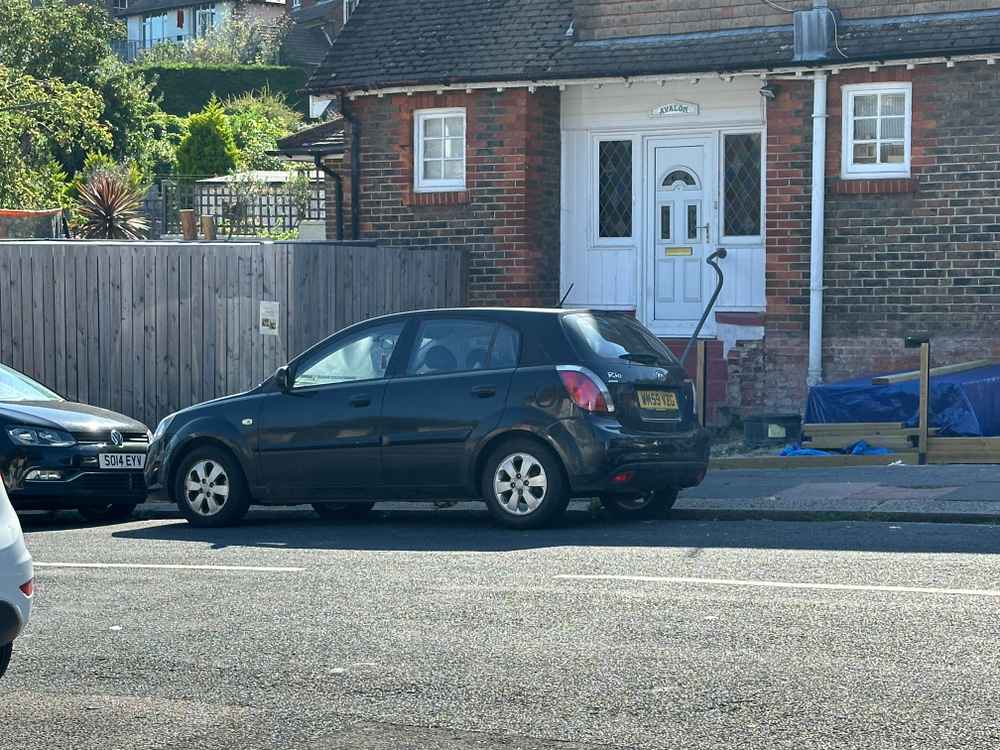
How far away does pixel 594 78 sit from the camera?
1984 centimetres

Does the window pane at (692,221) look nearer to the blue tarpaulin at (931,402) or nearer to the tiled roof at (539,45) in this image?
the tiled roof at (539,45)

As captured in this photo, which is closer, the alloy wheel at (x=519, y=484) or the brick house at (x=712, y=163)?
the alloy wheel at (x=519, y=484)

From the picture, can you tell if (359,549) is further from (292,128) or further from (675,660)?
(292,128)

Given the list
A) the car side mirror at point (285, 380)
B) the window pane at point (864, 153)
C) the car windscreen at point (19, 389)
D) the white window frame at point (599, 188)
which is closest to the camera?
the car side mirror at point (285, 380)

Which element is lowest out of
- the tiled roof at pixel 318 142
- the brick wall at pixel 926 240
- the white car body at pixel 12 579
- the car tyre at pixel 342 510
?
the car tyre at pixel 342 510

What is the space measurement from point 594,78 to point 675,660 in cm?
1362

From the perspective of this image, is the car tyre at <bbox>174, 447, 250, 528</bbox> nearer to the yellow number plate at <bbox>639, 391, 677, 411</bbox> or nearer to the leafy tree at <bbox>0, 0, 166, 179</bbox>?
the yellow number plate at <bbox>639, 391, 677, 411</bbox>

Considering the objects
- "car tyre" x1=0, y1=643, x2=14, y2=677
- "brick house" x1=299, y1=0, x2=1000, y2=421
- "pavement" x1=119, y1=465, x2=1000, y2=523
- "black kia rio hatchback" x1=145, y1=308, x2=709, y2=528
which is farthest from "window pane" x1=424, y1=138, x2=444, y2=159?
"car tyre" x1=0, y1=643, x2=14, y2=677

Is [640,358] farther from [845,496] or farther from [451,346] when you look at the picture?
[845,496]

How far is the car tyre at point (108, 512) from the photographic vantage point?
45.2 feet

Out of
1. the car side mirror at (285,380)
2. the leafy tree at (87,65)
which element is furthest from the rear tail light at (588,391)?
the leafy tree at (87,65)

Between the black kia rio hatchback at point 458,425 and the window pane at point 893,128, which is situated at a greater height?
the window pane at point 893,128

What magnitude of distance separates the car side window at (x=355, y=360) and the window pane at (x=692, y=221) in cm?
887

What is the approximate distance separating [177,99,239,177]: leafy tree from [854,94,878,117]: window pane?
36241 mm
